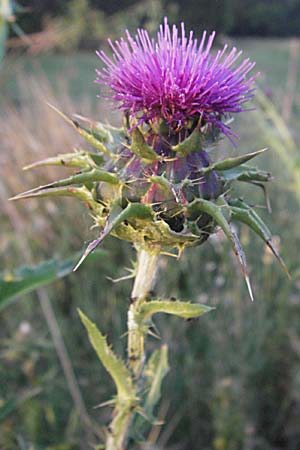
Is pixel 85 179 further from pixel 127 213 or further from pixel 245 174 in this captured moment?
pixel 245 174

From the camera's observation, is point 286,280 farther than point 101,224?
Yes

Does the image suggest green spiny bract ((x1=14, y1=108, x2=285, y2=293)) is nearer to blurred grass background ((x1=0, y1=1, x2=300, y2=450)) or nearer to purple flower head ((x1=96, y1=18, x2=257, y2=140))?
purple flower head ((x1=96, y1=18, x2=257, y2=140))

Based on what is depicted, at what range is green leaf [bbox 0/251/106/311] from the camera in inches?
54.5

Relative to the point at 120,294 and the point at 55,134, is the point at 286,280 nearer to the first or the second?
the point at 120,294

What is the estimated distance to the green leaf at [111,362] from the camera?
1119 mm

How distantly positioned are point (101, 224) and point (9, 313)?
1576 mm

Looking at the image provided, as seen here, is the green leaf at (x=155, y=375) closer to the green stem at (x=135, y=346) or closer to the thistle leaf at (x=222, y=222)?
the green stem at (x=135, y=346)

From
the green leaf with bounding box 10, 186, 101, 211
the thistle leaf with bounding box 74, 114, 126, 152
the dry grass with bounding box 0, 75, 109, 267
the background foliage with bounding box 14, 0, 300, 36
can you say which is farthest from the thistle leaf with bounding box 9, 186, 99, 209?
the background foliage with bounding box 14, 0, 300, 36

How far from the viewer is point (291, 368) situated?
225 centimetres

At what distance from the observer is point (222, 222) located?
978mm

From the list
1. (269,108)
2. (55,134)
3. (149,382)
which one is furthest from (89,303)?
(55,134)

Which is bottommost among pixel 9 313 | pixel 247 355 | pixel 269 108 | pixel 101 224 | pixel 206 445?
pixel 206 445

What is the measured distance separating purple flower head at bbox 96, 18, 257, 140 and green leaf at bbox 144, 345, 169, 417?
571mm

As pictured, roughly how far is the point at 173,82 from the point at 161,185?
207 millimetres
